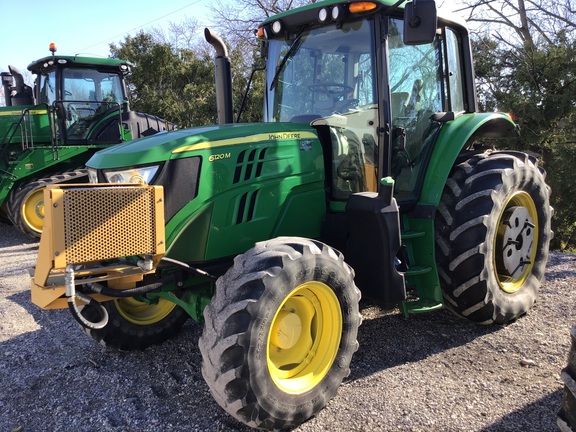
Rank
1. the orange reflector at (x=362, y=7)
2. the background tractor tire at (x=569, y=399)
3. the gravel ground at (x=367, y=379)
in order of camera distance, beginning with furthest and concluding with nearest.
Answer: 1. the orange reflector at (x=362, y=7)
2. the gravel ground at (x=367, y=379)
3. the background tractor tire at (x=569, y=399)

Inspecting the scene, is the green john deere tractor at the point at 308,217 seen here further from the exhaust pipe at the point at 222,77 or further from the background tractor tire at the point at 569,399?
the background tractor tire at the point at 569,399

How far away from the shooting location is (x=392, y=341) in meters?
3.65

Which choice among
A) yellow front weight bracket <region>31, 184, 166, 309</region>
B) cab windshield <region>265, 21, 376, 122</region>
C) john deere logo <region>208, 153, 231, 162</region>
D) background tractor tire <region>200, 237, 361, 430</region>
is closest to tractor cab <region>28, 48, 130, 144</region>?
cab windshield <region>265, 21, 376, 122</region>

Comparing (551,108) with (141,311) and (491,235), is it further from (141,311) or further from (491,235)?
(141,311)

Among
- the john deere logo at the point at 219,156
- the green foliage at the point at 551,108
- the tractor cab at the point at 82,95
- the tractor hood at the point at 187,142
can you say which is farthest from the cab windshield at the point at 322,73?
the green foliage at the point at 551,108

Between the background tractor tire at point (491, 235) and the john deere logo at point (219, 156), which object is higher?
the john deere logo at point (219, 156)

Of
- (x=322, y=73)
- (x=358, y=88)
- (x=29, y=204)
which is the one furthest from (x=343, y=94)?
(x=29, y=204)

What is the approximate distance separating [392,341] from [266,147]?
5.53ft

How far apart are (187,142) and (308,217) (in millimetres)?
996

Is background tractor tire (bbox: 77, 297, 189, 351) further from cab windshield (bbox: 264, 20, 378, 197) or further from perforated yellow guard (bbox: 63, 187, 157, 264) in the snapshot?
cab windshield (bbox: 264, 20, 378, 197)

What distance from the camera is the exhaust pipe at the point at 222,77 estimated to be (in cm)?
355

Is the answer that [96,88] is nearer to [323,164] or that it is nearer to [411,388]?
[323,164]

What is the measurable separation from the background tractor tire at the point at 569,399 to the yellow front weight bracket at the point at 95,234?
196 centimetres

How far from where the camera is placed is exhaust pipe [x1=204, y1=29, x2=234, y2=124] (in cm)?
355
